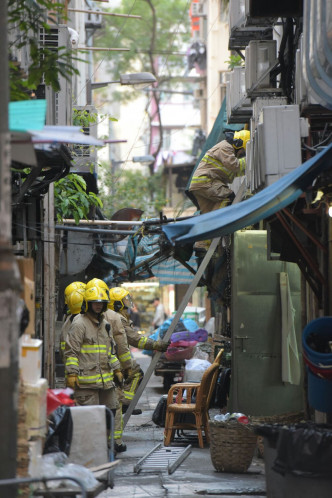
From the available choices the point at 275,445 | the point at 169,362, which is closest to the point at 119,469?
the point at 275,445

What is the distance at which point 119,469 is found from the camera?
11117 millimetres

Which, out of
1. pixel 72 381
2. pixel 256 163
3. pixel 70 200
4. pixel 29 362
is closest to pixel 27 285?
pixel 29 362

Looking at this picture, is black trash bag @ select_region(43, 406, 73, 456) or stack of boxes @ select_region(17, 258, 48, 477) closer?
stack of boxes @ select_region(17, 258, 48, 477)

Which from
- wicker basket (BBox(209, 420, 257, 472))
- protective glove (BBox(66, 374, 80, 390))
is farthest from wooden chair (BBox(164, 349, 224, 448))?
wicker basket (BBox(209, 420, 257, 472))

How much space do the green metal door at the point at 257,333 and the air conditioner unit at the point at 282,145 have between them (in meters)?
3.80

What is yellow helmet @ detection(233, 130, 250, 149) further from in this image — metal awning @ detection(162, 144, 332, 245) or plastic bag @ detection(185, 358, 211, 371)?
metal awning @ detection(162, 144, 332, 245)

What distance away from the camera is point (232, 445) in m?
10.7

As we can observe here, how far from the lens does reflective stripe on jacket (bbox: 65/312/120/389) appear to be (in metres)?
11.8

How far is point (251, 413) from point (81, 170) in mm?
6316

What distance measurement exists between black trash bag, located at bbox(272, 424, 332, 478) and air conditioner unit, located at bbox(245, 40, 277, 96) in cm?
605

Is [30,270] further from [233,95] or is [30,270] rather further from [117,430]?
[233,95]

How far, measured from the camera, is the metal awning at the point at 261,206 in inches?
302

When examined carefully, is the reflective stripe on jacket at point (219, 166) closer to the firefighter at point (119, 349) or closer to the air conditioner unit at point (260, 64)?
the air conditioner unit at point (260, 64)

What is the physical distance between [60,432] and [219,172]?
23.4 feet
